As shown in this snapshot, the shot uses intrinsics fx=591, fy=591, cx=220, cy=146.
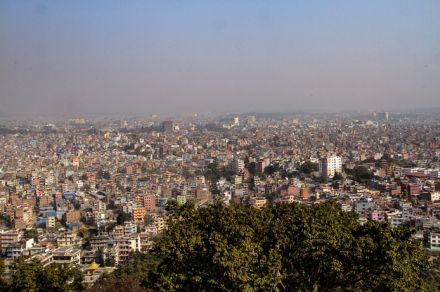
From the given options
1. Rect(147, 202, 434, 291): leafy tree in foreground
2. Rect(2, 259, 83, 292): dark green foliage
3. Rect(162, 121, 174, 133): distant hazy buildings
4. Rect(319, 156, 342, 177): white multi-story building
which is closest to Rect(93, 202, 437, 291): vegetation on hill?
Rect(147, 202, 434, 291): leafy tree in foreground

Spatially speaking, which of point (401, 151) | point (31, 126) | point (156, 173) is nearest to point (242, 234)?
A: point (156, 173)

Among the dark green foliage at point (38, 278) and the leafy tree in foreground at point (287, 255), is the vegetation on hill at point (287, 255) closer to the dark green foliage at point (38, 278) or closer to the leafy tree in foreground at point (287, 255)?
the leafy tree in foreground at point (287, 255)

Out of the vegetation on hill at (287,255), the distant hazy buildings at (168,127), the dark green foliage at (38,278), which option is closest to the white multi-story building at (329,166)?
the dark green foliage at (38,278)

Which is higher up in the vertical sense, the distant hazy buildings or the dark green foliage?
Answer: the dark green foliage

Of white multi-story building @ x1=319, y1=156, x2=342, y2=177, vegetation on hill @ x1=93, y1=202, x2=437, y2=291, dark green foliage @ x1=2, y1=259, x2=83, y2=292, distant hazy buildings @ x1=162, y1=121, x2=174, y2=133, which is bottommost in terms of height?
Result: white multi-story building @ x1=319, y1=156, x2=342, y2=177

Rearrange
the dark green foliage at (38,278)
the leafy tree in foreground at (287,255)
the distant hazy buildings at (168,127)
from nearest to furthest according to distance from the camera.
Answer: the leafy tree in foreground at (287,255), the dark green foliage at (38,278), the distant hazy buildings at (168,127)

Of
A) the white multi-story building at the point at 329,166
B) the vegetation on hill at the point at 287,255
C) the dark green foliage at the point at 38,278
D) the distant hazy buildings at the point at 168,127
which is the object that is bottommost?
the white multi-story building at the point at 329,166

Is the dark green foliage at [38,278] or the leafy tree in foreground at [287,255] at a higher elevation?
the leafy tree in foreground at [287,255]

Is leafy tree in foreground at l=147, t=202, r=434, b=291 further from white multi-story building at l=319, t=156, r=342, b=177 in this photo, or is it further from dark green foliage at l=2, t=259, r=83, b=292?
white multi-story building at l=319, t=156, r=342, b=177

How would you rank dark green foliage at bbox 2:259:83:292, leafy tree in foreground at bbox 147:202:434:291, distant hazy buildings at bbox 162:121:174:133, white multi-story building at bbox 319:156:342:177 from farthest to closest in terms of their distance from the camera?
1. distant hazy buildings at bbox 162:121:174:133
2. white multi-story building at bbox 319:156:342:177
3. dark green foliage at bbox 2:259:83:292
4. leafy tree in foreground at bbox 147:202:434:291

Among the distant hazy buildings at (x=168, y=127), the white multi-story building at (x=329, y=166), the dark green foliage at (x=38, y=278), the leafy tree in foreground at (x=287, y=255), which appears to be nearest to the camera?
the leafy tree in foreground at (x=287, y=255)
